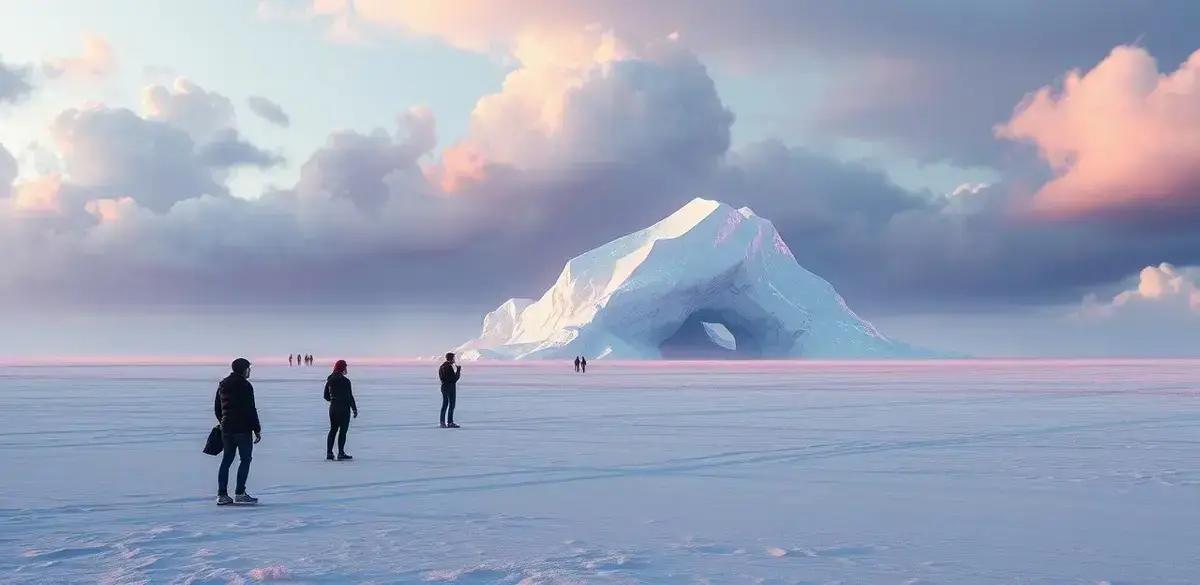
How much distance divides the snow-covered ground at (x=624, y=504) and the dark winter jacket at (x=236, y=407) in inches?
32.2

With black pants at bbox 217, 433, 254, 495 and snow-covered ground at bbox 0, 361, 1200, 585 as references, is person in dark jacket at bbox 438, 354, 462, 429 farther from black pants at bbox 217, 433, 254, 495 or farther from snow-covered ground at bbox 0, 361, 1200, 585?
black pants at bbox 217, 433, 254, 495

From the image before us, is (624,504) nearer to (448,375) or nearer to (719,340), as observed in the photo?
(448,375)

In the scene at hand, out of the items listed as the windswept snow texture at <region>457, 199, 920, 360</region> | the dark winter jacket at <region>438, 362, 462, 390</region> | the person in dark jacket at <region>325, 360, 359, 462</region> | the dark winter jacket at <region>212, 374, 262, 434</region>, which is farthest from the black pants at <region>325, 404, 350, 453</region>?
the windswept snow texture at <region>457, 199, 920, 360</region>

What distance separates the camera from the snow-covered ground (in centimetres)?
701

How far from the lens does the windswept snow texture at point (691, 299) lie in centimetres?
8362

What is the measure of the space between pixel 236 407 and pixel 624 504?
12.9 feet

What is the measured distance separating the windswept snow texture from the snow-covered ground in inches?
2488

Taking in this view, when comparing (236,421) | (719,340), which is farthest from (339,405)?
(719,340)

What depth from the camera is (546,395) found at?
106 feet

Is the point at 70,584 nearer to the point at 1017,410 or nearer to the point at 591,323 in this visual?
the point at 1017,410

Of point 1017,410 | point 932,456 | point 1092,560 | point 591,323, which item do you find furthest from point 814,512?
point 591,323

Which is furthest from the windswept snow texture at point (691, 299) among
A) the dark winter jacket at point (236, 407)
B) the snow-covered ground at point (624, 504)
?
the dark winter jacket at point (236, 407)

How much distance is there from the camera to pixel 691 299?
280 feet

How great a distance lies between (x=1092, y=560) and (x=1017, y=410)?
17.9 meters
